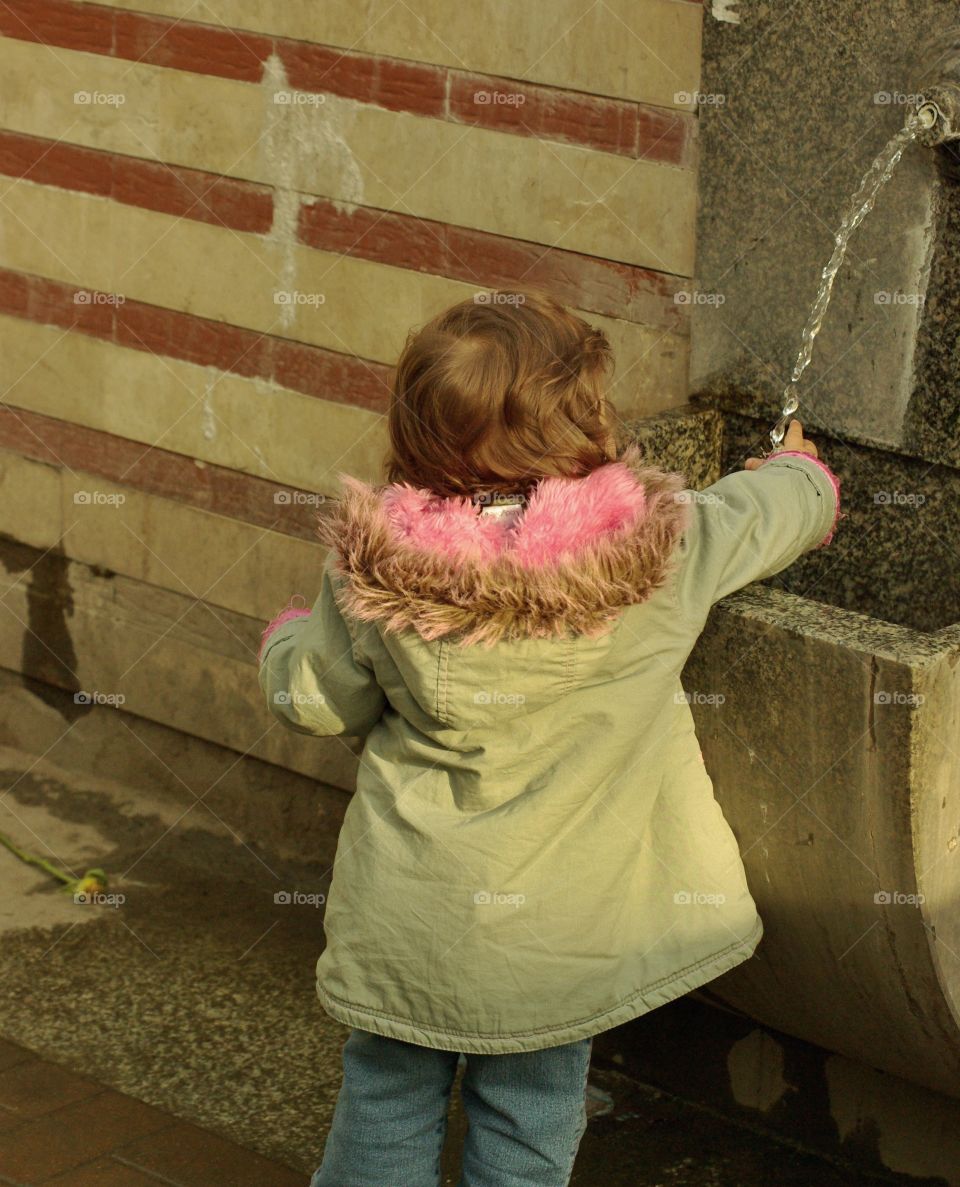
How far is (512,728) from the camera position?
2203mm

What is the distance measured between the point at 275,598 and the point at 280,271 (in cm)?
79

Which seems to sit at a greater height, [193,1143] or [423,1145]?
[423,1145]

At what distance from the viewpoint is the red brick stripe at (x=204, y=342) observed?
3.92 meters

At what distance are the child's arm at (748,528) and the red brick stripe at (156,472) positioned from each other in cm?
180

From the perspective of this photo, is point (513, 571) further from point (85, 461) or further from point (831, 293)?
point (85, 461)

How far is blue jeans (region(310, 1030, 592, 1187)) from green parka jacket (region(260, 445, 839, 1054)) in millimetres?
94

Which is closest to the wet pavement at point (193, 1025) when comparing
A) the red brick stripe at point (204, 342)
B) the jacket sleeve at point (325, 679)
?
the jacket sleeve at point (325, 679)

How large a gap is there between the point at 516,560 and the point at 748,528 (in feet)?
1.21

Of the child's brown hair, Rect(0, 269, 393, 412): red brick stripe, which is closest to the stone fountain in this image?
the child's brown hair

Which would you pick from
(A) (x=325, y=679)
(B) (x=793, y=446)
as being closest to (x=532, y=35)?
(B) (x=793, y=446)

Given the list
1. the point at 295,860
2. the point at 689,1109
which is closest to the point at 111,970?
the point at 295,860

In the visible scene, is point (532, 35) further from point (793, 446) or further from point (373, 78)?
point (793, 446)

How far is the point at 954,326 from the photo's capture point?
2961 mm

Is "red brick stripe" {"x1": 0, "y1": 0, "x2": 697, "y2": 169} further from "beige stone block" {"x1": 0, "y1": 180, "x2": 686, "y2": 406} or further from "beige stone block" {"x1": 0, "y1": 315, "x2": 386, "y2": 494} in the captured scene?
"beige stone block" {"x1": 0, "y1": 315, "x2": 386, "y2": 494}
